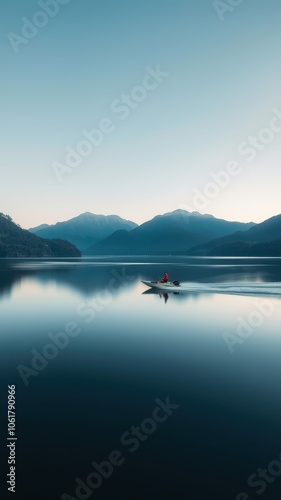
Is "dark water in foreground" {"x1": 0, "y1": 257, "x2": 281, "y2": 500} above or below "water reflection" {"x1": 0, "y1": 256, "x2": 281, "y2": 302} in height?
below

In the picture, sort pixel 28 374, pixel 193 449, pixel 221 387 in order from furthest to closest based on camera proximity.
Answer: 1. pixel 28 374
2. pixel 221 387
3. pixel 193 449

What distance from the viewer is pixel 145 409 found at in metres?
13.6

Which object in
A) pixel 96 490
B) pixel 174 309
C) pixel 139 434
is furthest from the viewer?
pixel 174 309

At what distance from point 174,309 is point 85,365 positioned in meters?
22.8

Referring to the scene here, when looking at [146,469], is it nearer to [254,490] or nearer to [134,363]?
[254,490]

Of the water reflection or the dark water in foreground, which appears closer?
the dark water in foreground

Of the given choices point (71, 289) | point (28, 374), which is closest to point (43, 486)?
point (28, 374)

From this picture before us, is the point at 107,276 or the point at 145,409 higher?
the point at 107,276

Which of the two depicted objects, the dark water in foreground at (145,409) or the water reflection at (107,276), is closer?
the dark water in foreground at (145,409)

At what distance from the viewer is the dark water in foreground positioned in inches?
367

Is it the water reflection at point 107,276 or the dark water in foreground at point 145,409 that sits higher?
the water reflection at point 107,276

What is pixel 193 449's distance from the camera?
35.1 ft

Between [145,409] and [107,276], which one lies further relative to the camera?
[107,276]

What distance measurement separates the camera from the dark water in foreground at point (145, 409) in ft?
30.6
